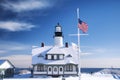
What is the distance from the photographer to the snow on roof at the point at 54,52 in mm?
57438

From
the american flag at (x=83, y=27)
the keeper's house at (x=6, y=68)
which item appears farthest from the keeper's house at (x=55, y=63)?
the american flag at (x=83, y=27)

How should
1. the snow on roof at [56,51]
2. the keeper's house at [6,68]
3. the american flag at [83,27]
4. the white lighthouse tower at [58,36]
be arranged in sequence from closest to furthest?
the american flag at [83,27] → the snow on roof at [56,51] → the keeper's house at [6,68] → the white lighthouse tower at [58,36]

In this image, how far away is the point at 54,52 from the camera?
57625 millimetres

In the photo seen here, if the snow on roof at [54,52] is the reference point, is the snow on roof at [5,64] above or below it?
below

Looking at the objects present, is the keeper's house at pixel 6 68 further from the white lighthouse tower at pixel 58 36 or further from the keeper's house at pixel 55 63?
the white lighthouse tower at pixel 58 36

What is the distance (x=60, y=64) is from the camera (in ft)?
189

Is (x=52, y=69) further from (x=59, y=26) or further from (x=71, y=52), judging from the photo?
(x=59, y=26)

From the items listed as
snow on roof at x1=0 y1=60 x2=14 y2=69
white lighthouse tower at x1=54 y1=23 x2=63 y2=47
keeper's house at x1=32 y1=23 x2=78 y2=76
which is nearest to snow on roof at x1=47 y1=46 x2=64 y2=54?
keeper's house at x1=32 y1=23 x2=78 y2=76

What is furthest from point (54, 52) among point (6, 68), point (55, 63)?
point (6, 68)

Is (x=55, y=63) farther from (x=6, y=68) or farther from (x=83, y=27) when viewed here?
(x=83, y=27)

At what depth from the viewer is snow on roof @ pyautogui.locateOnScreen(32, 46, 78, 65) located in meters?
57.4

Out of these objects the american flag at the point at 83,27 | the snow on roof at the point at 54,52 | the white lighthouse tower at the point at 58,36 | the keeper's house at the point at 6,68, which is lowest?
the keeper's house at the point at 6,68

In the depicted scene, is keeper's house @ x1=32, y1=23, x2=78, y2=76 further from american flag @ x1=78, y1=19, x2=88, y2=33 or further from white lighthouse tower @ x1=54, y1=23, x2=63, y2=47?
american flag @ x1=78, y1=19, x2=88, y2=33

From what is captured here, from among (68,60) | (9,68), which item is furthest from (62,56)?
(9,68)
